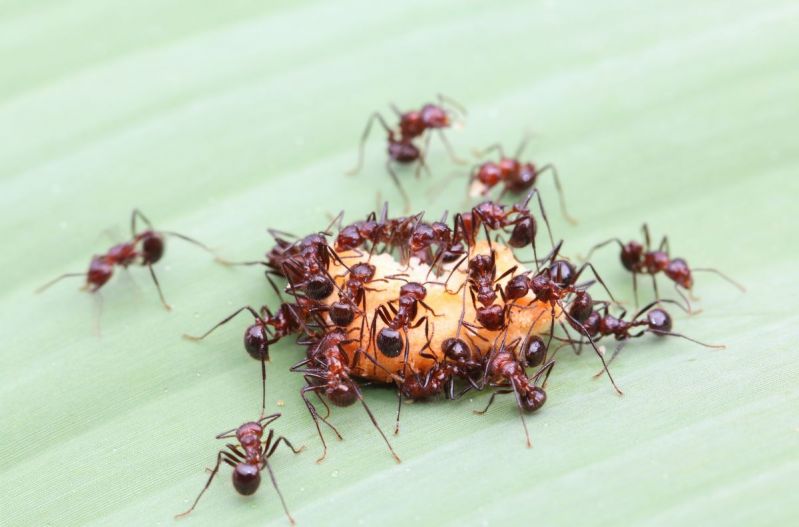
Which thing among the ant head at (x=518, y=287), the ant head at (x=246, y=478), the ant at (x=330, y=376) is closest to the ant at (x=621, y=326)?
the ant head at (x=518, y=287)

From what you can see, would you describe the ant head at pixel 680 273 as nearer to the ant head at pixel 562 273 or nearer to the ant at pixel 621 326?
the ant at pixel 621 326

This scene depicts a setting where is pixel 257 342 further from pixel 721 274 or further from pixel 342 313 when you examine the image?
pixel 721 274

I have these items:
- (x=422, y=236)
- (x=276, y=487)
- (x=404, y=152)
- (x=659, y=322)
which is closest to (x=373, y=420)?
(x=276, y=487)

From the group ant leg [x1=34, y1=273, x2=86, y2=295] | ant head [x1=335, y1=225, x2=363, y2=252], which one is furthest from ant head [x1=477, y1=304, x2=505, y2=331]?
ant leg [x1=34, y1=273, x2=86, y2=295]

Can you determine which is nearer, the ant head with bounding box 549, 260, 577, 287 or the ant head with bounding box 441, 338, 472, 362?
the ant head with bounding box 441, 338, 472, 362

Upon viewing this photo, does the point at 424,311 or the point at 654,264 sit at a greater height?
the point at 424,311

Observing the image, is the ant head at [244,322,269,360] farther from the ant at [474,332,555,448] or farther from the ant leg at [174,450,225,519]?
the ant at [474,332,555,448]
